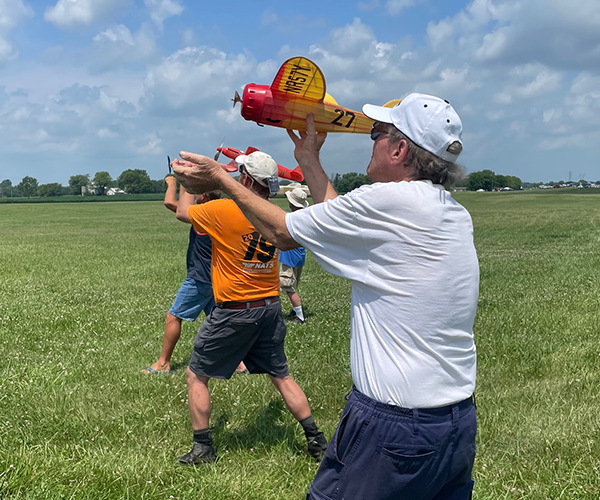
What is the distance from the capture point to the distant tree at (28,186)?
172m

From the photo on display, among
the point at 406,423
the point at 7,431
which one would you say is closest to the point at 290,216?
the point at 406,423

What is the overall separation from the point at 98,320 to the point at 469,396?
704 cm

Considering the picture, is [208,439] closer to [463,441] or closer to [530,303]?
[463,441]

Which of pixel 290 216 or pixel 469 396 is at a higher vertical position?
pixel 290 216

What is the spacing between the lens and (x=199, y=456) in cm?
399

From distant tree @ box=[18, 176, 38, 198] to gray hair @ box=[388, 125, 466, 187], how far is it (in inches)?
7368

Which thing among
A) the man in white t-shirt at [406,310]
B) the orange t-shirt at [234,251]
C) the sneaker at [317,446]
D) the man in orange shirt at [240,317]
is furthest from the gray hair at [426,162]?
the sneaker at [317,446]

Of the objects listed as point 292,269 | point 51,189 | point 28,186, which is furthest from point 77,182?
point 292,269

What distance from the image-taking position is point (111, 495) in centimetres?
349

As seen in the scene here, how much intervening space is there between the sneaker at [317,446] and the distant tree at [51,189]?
154 metres

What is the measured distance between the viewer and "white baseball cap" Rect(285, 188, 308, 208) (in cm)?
859

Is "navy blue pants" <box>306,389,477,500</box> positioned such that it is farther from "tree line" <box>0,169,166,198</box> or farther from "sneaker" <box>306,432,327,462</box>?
"tree line" <box>0,169,166,198</box>

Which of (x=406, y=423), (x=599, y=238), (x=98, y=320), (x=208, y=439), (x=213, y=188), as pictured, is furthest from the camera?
(x=599, y=238)

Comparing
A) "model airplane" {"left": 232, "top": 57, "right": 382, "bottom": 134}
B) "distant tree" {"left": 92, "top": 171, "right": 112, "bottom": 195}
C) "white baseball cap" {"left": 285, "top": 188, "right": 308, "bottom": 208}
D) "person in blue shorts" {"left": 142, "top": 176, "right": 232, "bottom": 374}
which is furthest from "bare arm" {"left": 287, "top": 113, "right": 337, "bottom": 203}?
"distant tree" {"left": 92, "top": 171, "right": 112, "bottom": 195}
